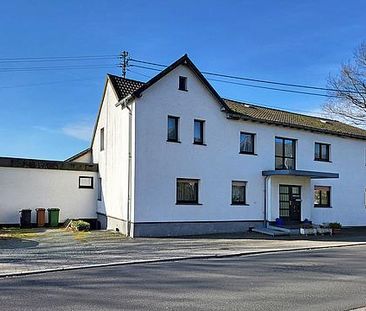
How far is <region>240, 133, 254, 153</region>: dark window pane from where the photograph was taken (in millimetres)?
24094

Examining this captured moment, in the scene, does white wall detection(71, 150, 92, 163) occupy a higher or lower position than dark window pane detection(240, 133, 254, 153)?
lower

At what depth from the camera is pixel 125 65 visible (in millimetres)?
46688

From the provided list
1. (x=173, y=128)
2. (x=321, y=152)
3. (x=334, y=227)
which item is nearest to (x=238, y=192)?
(x=173, y=128)

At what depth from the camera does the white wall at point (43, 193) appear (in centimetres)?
2323

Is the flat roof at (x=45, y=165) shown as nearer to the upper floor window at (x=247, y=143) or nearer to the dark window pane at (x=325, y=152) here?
the upper floor window at (x=247, y=143)

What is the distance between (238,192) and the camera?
2364 cm

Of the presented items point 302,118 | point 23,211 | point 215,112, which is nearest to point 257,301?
point 215,112

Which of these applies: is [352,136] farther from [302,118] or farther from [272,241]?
[272,241]

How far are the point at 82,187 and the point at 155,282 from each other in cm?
1665

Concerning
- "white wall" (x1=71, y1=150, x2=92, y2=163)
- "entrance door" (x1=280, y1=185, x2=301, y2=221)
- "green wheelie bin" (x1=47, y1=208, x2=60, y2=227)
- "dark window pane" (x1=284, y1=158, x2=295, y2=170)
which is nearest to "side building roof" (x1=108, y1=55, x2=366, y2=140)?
"dark window pane" (x1=284, y1=158, x2=295, y2=170)

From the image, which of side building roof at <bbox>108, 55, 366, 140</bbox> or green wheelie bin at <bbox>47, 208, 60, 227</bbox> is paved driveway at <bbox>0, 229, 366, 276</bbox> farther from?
→ side building roof at <bbox>108, 55, 366, 140</bbox>

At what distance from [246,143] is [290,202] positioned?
180 inches

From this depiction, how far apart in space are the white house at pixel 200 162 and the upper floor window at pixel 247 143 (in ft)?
0.18

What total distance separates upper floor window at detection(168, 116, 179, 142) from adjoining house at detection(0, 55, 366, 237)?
0.17 feet
